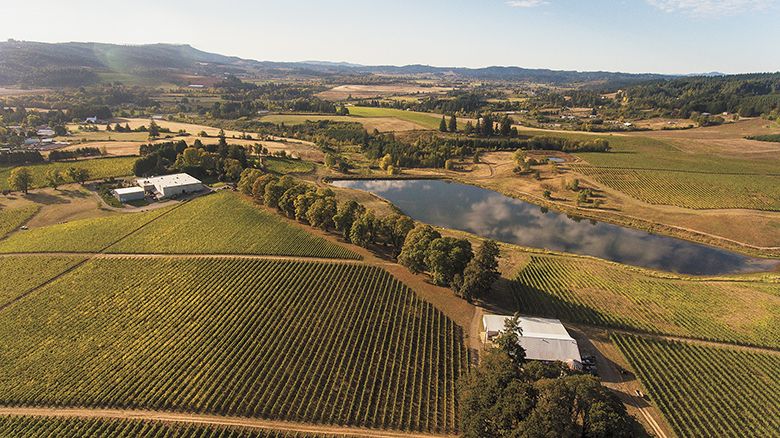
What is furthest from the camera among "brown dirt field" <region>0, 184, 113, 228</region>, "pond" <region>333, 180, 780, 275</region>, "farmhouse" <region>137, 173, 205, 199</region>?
"farmhouse" <region>137, 173, 205, 199</region>

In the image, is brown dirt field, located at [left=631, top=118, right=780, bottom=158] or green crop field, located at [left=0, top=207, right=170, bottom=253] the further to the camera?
brown dirt field, located at [left=631, top=118, right=780, bottom=158]

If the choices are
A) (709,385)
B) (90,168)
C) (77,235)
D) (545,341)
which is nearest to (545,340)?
(545,341)

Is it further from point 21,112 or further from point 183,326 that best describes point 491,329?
point 21,112

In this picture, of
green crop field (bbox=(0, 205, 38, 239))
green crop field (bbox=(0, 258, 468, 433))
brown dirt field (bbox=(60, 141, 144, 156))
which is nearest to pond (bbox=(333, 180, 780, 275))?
green crop field (bbox=(0, 258, 468, 433))

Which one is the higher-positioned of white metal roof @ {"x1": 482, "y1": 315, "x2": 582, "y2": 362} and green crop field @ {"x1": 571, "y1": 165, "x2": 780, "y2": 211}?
green crop field @ {"x1": 571, "y1": 165, "x2": 780, "y2": 211}

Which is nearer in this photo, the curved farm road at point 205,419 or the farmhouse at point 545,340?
the curved farm road at point 205,419

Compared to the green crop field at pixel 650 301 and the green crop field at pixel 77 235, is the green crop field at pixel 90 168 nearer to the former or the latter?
the green crop field at pixel 77 235

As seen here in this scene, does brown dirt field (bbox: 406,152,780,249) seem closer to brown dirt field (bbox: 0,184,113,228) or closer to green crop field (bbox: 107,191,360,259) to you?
green crop field (bbox: 107,191,360,259)

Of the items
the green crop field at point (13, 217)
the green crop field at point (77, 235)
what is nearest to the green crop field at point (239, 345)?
the green crop field at point (77, 235)
